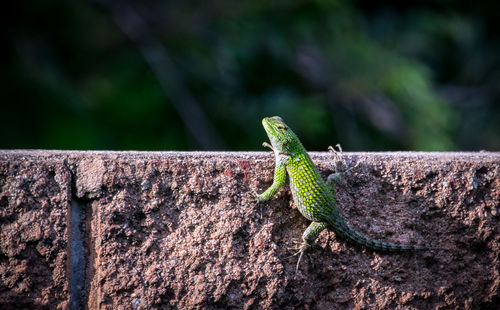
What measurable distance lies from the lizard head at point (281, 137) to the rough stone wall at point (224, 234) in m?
0.20

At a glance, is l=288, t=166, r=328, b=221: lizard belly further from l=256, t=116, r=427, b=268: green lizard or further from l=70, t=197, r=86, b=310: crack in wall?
l=70, t=197, r=86, b=310: crack in wall


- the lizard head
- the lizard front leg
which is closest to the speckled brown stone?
the lizard front leg

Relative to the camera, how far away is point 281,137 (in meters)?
2.62

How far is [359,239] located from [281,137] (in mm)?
679

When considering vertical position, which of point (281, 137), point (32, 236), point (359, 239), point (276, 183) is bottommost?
point (359, 239)

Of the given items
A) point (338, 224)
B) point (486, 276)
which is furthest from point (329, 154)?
point (486, 276)

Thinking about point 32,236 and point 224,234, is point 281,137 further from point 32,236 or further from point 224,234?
point 32,236

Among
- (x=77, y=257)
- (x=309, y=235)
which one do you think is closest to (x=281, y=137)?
(x=309, y=235)

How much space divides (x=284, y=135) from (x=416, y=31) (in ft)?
18.8

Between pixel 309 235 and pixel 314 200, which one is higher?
pixel 314 200

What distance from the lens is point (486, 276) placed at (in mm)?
2248

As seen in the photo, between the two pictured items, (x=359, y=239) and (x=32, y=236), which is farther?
(x=359, y=239)

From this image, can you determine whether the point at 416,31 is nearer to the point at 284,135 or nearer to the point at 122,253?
the point at 284,135

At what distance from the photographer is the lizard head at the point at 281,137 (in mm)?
2518
